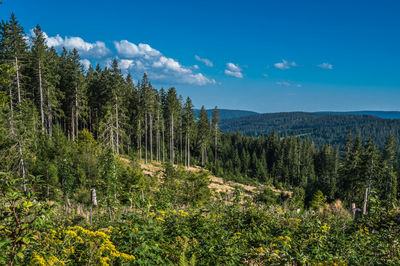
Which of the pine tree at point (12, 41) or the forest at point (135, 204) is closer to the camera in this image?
the forest at point (135, 204)

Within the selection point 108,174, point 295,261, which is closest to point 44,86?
point 108,174

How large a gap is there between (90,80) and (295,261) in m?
42.3

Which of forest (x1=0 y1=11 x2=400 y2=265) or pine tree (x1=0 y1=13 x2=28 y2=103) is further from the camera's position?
pine tree (x1=0 y1=13 x2=28 y2=103)

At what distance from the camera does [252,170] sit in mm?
65688

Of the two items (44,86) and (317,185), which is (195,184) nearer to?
(44,86)

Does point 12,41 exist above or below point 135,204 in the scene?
above

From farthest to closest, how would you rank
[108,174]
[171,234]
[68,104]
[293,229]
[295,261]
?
[68,104] → [108,174] → [293,229] → [171,234] → [295,261]

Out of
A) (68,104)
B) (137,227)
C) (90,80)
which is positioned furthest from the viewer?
(90,80)

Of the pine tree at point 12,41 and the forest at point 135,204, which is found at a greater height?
the pine tree at point 12,41

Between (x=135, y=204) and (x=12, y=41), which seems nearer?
(x=135, y=204)

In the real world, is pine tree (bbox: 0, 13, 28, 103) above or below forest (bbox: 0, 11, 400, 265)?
above

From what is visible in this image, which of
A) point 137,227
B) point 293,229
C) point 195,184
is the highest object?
point 137,227

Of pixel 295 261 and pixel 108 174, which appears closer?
pixel 295 261

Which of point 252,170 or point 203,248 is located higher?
point 203,248
